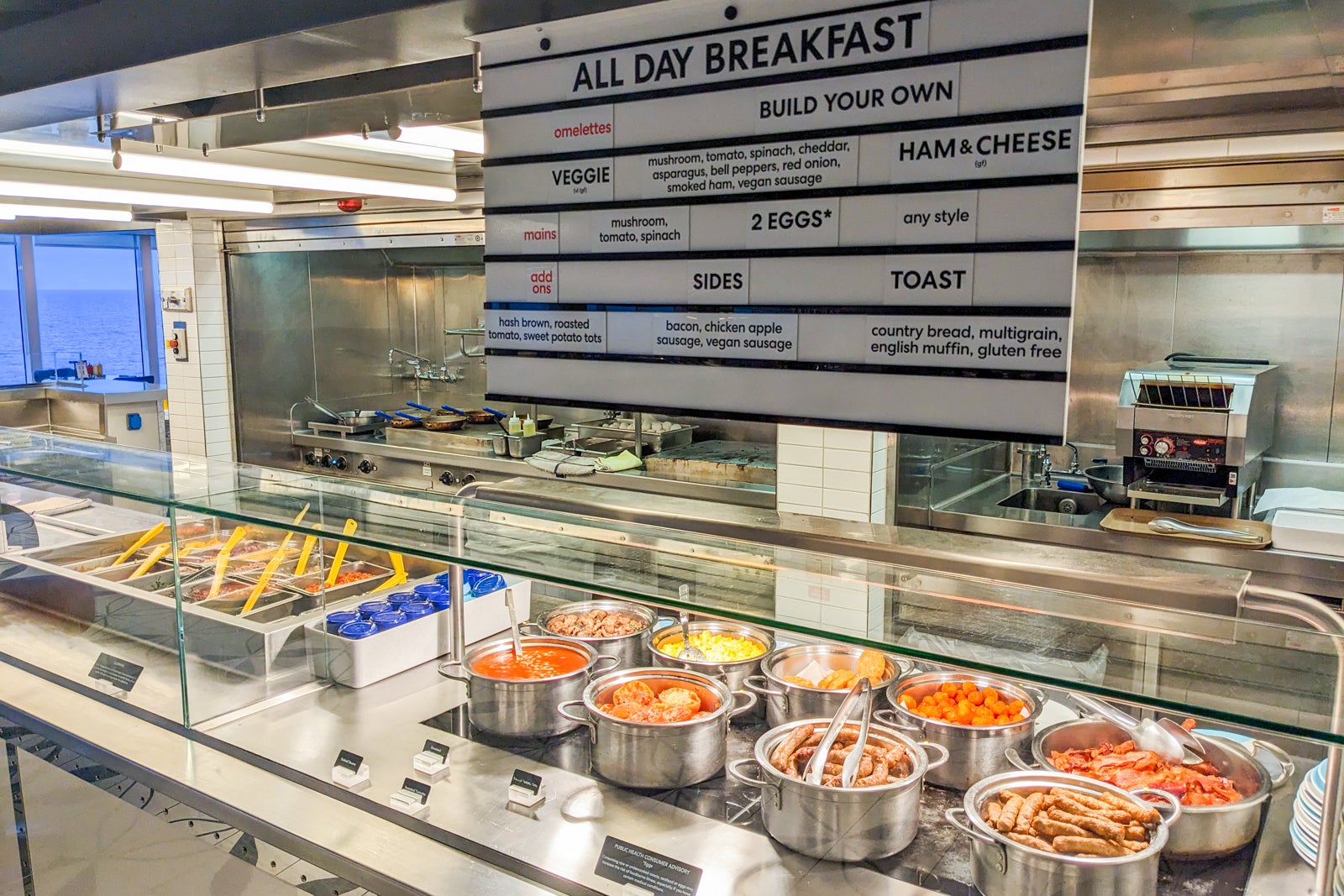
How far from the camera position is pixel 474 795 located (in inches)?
75.4

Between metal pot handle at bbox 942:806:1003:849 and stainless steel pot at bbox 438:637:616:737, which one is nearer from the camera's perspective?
metal pot handle at bbox 942:806:1003:849

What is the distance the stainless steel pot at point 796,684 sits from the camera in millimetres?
1926

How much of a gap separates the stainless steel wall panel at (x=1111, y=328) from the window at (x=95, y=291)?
8828 millimetres

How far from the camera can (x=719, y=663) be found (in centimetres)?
207

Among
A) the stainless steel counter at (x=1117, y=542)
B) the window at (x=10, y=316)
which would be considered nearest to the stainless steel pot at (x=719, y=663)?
the stainless steel counter at (x=1117, y=542)

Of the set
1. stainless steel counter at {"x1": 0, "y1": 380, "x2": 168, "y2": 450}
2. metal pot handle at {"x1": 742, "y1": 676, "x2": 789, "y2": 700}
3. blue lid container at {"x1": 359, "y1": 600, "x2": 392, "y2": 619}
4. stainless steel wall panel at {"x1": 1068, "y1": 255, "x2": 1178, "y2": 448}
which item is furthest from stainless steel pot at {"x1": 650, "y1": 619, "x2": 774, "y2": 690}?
stainless steel counter at {"x1": 0, "y1": 380, "x2": 168, "y2": 450}

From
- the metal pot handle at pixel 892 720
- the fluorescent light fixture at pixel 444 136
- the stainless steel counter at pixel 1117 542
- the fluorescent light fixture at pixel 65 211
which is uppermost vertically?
the fluorescent light fixture at pixel 65 211

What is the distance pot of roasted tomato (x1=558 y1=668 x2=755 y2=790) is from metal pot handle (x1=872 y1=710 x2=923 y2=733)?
0.25 m

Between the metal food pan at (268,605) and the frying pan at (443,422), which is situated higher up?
the frying pan at (443,422)

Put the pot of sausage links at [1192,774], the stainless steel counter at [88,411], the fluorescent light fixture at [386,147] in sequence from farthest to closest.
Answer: the stainless steel counter at [88,411], the fluorescent light fixture at [386,147], the pot of sausage links at [1192,774]

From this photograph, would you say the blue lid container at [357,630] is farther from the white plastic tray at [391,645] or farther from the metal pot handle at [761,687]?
the metal pot handle at [761,687]

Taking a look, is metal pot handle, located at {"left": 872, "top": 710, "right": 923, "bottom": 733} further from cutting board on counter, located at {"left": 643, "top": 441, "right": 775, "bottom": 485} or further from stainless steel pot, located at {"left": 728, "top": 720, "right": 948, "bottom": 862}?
cutting board on counter, located at {"left": 643, "top": 441, "right": 775, "bottom": 485}

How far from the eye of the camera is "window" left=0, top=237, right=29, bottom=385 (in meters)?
9.38

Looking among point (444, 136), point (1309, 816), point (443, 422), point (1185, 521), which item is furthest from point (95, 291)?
point (1309, 816)
